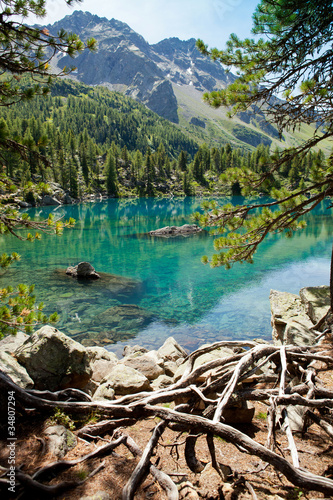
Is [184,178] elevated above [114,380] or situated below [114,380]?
above

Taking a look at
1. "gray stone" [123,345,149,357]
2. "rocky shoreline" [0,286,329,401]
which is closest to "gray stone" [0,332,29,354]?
"rocky shoreline" [0,286,329,401]

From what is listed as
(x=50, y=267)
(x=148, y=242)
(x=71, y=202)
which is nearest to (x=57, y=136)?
(x=71, y=202)

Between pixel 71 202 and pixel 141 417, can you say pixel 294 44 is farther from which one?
pixel 71 202

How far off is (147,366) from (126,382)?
2646mm

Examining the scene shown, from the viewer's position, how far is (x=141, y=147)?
195 m

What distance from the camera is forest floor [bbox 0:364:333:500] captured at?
9.66ft

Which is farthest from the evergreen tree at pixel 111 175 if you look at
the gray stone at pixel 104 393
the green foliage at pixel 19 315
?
the green foliage at pixel 19 315

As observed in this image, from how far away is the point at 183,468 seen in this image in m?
3.54

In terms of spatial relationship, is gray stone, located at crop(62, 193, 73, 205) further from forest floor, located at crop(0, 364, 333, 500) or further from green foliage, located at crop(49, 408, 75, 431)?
forest floor, located at crop(0, 364, 333, 500)

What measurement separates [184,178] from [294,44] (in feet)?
397

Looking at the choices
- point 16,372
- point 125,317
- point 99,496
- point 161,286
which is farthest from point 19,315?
point 161,286

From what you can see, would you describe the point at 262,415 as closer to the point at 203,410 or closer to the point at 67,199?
the point at 203,410

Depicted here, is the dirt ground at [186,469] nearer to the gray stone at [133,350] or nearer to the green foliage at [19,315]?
the green foliage at [19,315]

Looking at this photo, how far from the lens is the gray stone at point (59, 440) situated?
142 inches
